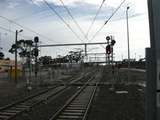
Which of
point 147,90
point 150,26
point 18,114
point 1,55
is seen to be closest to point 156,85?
point 147,90

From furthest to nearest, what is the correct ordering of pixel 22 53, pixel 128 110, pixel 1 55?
pixel 1 55 → pixel 22 53 → pixel 128 110

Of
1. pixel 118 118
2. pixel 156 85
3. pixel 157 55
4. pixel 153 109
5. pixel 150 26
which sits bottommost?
pixel 118 118

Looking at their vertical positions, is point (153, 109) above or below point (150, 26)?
below

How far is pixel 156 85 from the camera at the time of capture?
2705 millimetres

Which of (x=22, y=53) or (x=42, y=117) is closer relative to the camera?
(x=42, y=117)

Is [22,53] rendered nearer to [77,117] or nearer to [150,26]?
[77,117]

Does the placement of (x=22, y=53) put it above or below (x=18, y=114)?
above

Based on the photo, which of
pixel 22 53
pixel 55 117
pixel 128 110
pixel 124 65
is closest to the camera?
pixel 55 117

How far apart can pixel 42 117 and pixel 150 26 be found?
13561mm

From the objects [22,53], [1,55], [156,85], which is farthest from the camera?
[1,55]

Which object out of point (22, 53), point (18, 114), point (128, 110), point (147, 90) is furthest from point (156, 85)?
point (22, 53)

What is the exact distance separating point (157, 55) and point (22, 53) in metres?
116

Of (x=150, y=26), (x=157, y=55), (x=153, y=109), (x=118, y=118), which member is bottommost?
(x=118, y=118)

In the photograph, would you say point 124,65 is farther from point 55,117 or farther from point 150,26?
point 150,26
